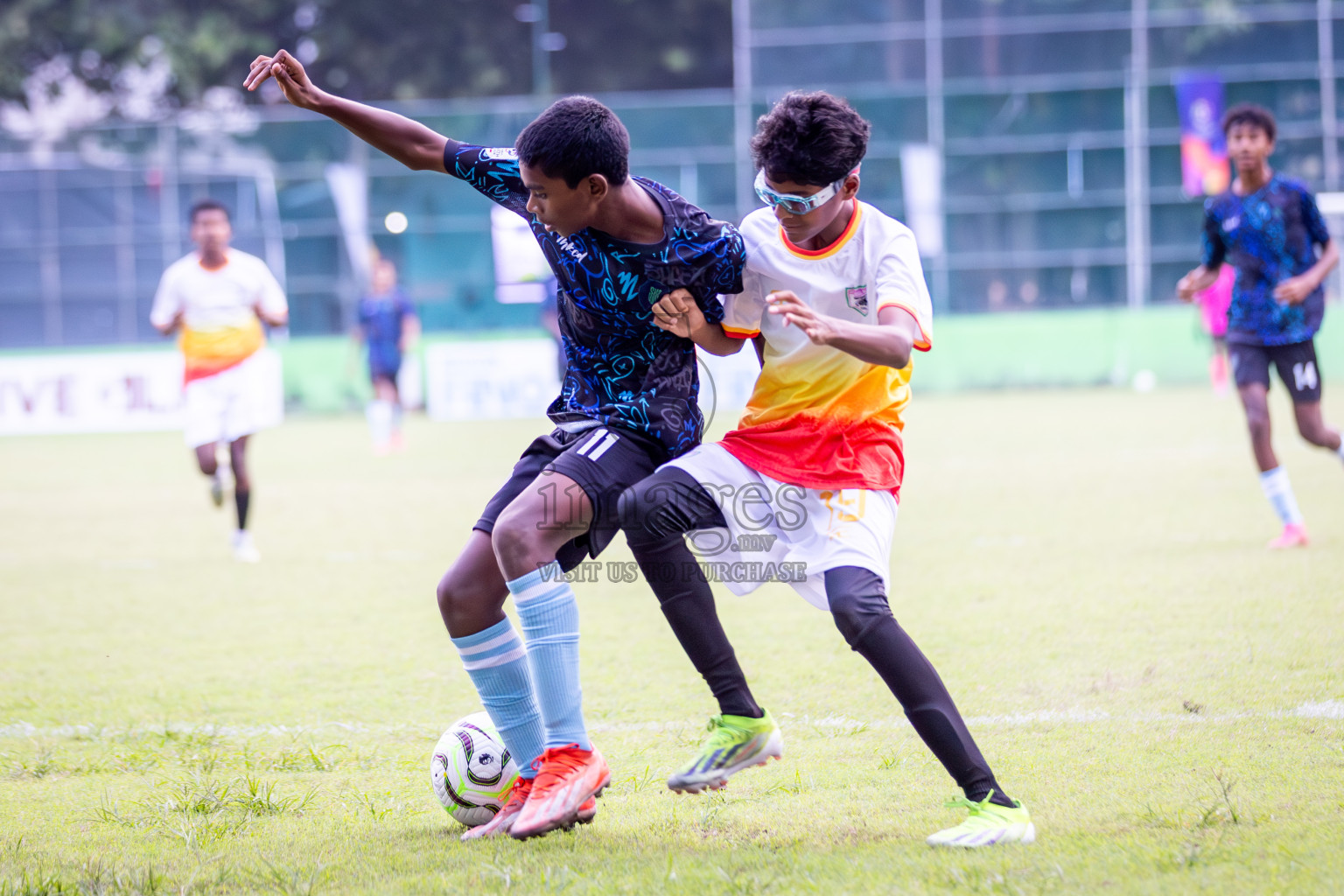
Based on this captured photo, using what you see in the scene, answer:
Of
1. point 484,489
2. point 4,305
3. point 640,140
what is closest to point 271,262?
point 4,305

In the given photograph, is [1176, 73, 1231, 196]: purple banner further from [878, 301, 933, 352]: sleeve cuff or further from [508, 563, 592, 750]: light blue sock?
[508, 563, 592, 750]: light blue sock

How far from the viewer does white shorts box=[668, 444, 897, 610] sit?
324cm

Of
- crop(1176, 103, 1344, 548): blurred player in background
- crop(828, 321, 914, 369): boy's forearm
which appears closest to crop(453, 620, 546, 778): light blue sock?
crop(828, 321, 914, 369): boy's forearm

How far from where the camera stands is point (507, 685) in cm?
343

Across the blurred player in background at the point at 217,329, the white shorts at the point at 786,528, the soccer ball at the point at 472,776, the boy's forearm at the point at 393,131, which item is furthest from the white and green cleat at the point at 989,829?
the blurred player in background at the point at 217,329

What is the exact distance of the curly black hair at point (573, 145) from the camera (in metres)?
3.22

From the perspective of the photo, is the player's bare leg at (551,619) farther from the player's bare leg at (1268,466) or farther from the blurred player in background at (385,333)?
the blurred player in background at (385,333)

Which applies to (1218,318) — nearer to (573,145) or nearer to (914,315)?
(914,315)

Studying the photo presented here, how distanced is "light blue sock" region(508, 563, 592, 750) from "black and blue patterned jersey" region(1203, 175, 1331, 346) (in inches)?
205

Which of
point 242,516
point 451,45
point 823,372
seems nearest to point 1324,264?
point 823,372

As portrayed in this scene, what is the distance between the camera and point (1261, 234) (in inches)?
284

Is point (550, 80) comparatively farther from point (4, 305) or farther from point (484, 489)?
Answer: point (484, 489)

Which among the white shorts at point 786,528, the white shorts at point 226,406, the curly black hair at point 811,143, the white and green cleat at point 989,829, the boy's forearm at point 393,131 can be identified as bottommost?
the white and green cleat at point 989,829

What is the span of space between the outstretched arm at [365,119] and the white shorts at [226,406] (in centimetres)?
542
